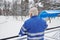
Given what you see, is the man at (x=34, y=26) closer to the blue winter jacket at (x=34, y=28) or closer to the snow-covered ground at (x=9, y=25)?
the blue winter jacket at (x=34, y=28)

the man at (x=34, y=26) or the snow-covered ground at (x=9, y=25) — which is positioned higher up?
the man at (x=34, y=26)

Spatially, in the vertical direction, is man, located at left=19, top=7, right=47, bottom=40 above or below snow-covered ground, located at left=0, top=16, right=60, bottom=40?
above

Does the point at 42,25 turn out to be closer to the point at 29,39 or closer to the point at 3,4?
the point at 29,39

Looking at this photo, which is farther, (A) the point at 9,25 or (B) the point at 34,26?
(A) the point at 9,25

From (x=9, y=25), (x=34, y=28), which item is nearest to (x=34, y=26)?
(x=34, y=28)

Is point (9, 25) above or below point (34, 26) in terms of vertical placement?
below

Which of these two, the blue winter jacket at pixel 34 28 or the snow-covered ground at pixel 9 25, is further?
the snow-covered ground at pixel 9 25

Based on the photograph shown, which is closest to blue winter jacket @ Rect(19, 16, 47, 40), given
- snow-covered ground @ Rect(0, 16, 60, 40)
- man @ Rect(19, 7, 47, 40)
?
man @ Rect(19, 7, 47, 40)

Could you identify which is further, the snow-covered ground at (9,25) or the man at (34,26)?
the snow-covered ground at (9,25)

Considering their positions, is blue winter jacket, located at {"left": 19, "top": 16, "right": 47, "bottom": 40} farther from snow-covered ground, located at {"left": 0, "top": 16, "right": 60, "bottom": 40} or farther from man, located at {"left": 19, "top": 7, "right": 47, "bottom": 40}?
snow-covered ground, located at {"left": 0, "top": 16, "right": 60, "bottom": 40}

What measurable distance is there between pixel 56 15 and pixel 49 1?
0.37 m

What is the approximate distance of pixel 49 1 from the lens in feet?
9.73

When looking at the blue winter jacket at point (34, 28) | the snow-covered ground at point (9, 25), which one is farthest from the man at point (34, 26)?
the snow-covered ground at point (9, 25)

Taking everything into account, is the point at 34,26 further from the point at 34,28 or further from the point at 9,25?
the point at 9,25
